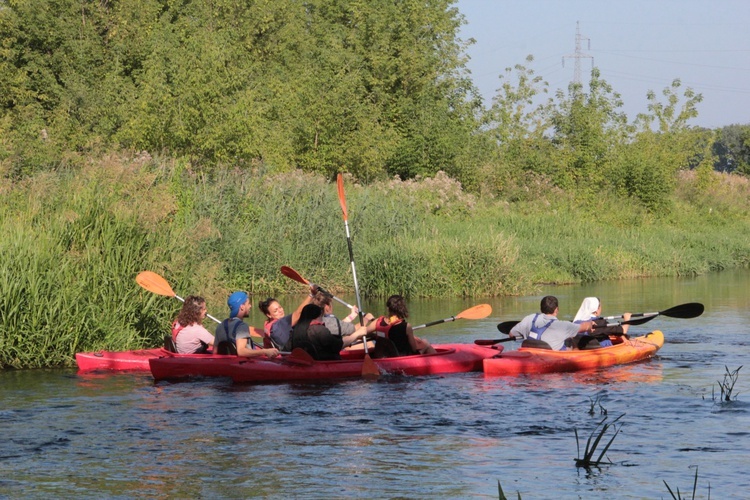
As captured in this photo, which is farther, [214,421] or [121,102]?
[121,102]

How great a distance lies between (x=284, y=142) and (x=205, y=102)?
20.3 ft

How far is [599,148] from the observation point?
38.9 meters

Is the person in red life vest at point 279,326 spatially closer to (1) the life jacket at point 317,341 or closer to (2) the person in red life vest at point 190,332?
(1) the life jacket at point 317,341

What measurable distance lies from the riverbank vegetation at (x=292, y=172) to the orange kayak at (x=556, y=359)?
3955 millimetres

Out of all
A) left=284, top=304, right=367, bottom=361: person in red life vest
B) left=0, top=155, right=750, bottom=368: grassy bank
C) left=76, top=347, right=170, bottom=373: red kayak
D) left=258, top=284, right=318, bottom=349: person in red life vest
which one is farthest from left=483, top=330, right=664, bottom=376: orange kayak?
left=0, top=155, right=750, bottom=368: grassy bank

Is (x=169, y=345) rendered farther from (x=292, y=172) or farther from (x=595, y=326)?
(x=292, y=172)

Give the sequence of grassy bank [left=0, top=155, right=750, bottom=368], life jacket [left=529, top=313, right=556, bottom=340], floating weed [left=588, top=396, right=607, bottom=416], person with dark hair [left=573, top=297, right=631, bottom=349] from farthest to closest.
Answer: person with dark hair [left=573, top=297, right=631, bottom=349] < life jacket [left=529, top=313, right=556, bottom=340] < grassy bank [left=0, top=155, right=750, bottom=368] < floating weed [left=588, top=396, right=607, bottom=416]

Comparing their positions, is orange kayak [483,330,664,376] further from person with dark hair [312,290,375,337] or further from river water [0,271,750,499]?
person with dark hair [312,290,375,337]

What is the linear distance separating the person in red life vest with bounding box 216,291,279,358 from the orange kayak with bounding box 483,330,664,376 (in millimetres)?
2370

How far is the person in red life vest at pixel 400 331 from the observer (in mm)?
11914

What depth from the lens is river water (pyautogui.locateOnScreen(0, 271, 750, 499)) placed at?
284 inches

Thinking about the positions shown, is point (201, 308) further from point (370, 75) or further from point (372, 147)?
point (370, 75)

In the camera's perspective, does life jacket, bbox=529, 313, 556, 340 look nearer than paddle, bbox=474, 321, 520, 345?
Yes

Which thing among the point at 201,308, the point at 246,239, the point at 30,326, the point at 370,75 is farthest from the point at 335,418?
the point at 370,75
